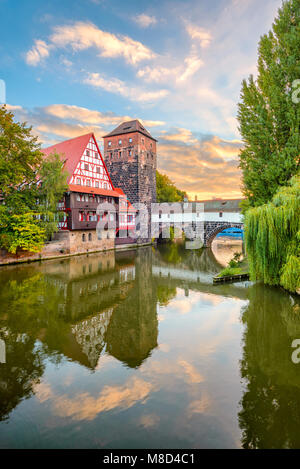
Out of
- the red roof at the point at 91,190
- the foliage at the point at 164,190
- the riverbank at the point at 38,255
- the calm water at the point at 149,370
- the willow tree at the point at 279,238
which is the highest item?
the foliage at the point at 164,190

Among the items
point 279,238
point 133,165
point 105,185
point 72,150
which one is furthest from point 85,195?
point 279,238

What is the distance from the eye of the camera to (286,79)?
13359mm

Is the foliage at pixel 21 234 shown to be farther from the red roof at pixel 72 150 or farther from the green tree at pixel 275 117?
the green tree at pixel 275 117

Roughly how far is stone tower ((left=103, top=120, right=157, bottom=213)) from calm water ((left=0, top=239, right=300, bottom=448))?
2444cm

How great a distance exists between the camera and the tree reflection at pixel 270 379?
13.2ft

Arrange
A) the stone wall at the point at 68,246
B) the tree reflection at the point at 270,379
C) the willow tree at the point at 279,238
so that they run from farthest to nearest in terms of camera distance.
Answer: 1. the stone wall at the point at 68,246
2. the willow tree at the point at 279,238
3. the tree reflection at the point at 270,379

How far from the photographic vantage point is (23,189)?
70.1 feet

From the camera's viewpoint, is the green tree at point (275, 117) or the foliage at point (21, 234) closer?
the green tree at point (275, 117)

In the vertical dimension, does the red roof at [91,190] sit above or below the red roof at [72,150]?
below

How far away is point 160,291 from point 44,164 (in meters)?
15.9

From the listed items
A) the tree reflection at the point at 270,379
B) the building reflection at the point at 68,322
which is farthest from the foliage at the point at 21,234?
the tree reflection at the point at 270,379

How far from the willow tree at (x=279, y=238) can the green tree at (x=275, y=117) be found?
2508mm

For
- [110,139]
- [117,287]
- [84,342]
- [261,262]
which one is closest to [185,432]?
[84,342]

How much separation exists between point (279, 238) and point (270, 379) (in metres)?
6.40
